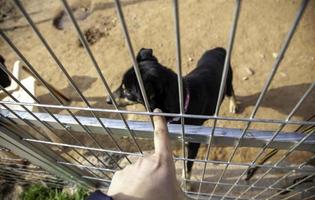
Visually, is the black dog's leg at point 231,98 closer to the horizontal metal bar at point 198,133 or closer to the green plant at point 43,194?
the green plant at point 43,194

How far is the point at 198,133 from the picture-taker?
146cm

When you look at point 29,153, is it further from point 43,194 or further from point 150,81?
point 43,194

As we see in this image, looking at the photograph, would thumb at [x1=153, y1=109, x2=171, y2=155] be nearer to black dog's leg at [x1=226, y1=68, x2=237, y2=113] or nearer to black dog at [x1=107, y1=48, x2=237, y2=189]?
black dog at [x1=107, y1=48, x2=237, y2=189]

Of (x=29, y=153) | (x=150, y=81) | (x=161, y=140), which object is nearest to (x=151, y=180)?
(x=161, y=140)

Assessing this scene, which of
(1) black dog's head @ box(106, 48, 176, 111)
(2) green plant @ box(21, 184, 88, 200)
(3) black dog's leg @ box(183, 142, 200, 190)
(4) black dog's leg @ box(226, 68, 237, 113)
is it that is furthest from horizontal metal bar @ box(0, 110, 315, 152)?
(4) black dog's leg @ box(226, 68, 237, 113)

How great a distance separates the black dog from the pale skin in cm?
85

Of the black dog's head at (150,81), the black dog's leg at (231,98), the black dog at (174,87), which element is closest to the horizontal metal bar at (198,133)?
the black dog at (174,87)

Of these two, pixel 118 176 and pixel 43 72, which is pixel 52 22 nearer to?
pixel 43 72

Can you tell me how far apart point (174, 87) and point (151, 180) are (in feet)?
4.42

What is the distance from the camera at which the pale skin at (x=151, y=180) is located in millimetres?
1104

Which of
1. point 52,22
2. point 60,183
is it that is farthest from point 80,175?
point 52,22

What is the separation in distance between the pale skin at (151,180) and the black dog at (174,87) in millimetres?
851

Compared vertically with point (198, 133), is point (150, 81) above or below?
above

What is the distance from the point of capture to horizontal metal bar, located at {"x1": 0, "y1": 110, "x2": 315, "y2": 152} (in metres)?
1.36
